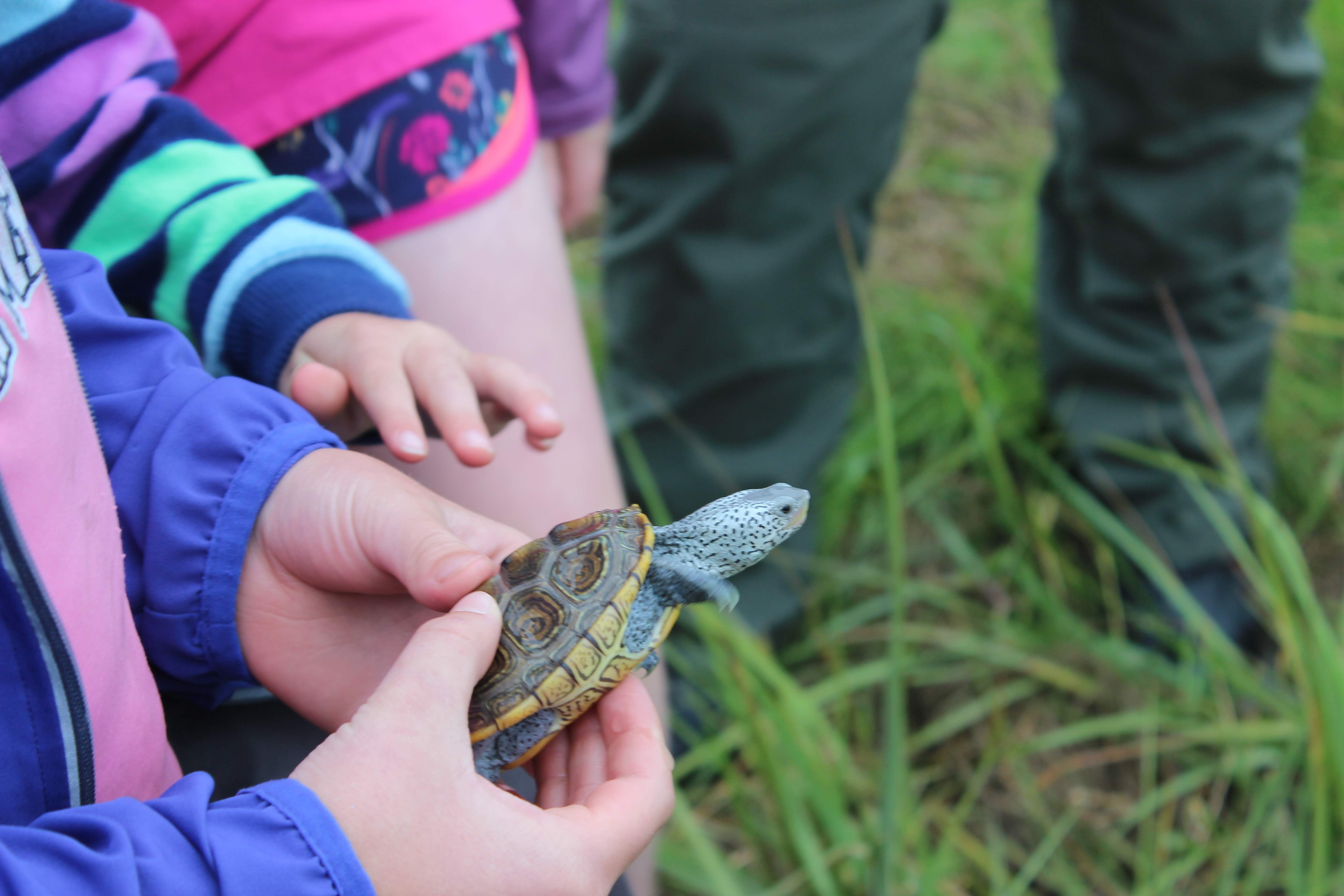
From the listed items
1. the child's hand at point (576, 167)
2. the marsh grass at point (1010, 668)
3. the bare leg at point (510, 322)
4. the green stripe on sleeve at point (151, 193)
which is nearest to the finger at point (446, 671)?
the bare leg at point (510, 322)

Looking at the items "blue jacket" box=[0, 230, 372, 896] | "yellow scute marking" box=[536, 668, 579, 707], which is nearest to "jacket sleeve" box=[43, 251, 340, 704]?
"blue jacket" box=[0, 230, 372, 896]

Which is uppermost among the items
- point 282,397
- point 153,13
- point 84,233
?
point 153,13

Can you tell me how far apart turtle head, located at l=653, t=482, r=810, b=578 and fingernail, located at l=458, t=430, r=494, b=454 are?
0.16 metres

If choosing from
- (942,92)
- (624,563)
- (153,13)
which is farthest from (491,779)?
(942,92)

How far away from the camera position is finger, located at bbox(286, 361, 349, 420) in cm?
80

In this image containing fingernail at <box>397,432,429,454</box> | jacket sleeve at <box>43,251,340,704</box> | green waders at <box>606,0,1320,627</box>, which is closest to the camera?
jacket sleeve at <box>43,251,340,704</box>

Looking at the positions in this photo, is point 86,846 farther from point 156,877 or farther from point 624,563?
point 624,563

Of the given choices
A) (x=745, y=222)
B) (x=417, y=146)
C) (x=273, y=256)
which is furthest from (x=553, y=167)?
(x=273, y=256)

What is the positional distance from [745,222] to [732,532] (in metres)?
0.74

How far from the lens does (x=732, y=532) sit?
0.82 metres

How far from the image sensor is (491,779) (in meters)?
0.73

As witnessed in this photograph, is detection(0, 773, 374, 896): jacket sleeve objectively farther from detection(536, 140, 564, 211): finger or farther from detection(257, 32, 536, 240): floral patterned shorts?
detection(536, 140, 564, 211): finger

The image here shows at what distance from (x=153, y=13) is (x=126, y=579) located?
0.55 m

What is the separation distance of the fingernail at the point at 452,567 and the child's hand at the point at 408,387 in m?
0.18
